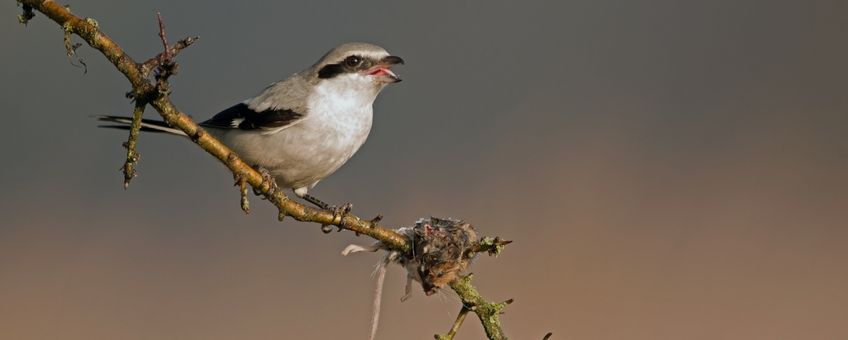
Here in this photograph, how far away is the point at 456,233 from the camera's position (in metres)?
1.12

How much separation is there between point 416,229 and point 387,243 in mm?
44

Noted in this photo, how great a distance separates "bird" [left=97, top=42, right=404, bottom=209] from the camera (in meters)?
1.80

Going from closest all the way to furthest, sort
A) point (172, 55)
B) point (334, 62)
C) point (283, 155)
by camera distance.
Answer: point (172, 55)
point (283, 155)
point (334, 62)

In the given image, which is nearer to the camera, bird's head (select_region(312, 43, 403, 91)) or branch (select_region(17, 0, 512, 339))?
branch (select_region(17, 0, 512, 339))

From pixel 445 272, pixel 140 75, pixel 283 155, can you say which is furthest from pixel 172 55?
pixel 283 155

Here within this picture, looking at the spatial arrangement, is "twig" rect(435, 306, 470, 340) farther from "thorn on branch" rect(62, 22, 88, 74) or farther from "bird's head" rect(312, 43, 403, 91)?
"bird's head" rect(312, 43, 403, 91)

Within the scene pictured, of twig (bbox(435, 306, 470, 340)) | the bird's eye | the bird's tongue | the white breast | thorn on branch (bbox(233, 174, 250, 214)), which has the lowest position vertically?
twig (bbox(435, 306, 470, 340))

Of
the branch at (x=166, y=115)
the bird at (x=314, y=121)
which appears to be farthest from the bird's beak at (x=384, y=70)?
the branch at (x=166, y=115)

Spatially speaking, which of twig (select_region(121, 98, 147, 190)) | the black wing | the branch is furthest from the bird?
twig (select_region(121, 98, 147, 190))

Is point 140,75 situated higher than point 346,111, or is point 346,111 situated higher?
point 346,111

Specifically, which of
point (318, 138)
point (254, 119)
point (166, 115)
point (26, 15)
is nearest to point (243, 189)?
point (166, 115)

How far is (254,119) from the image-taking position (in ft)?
6.23

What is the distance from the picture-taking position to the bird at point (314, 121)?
5.91 feet

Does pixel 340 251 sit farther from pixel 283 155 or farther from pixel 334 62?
pixel 334 62
